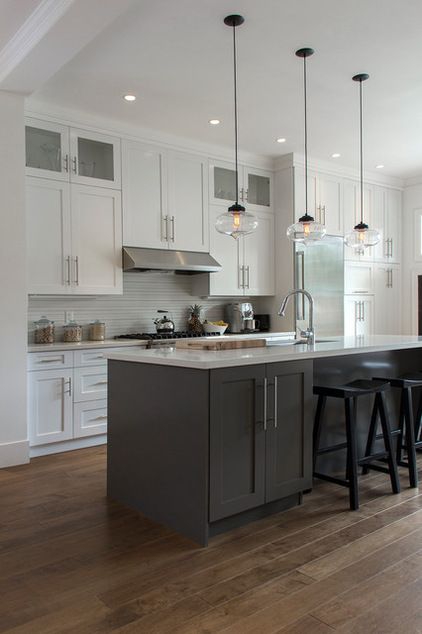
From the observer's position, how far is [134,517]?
2.78 m

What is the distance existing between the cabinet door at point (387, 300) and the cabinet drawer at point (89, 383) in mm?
4005

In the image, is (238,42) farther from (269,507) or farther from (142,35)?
(269,507)

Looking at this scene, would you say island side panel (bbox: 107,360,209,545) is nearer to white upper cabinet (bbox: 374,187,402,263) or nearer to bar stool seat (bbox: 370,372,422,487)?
bar stool seat (bbox: 370,372,422,487)

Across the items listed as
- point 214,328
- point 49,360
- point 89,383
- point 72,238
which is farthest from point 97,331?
point 214,328

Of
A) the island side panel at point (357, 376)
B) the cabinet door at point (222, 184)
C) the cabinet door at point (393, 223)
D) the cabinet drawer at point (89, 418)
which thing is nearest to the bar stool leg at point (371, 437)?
the island side panel at point (357, 376)

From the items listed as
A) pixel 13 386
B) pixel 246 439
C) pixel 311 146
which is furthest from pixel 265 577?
pixel 311 146

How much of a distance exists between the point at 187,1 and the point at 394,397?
3.03 meters

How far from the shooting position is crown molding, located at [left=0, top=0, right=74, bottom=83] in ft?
9.04

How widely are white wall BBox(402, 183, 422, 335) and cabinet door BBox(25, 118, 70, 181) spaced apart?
15.8 ft

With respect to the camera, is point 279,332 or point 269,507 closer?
point 269,507

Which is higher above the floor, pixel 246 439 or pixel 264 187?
pixel 264 187

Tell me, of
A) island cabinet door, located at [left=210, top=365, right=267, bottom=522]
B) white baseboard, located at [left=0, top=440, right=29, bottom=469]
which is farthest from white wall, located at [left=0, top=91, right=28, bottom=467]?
island cabinet door, located at [left=210, top=365, right=267, bottom=522]

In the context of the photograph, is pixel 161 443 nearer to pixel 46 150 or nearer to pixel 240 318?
pixel 46 150

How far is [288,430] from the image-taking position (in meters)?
2.81
